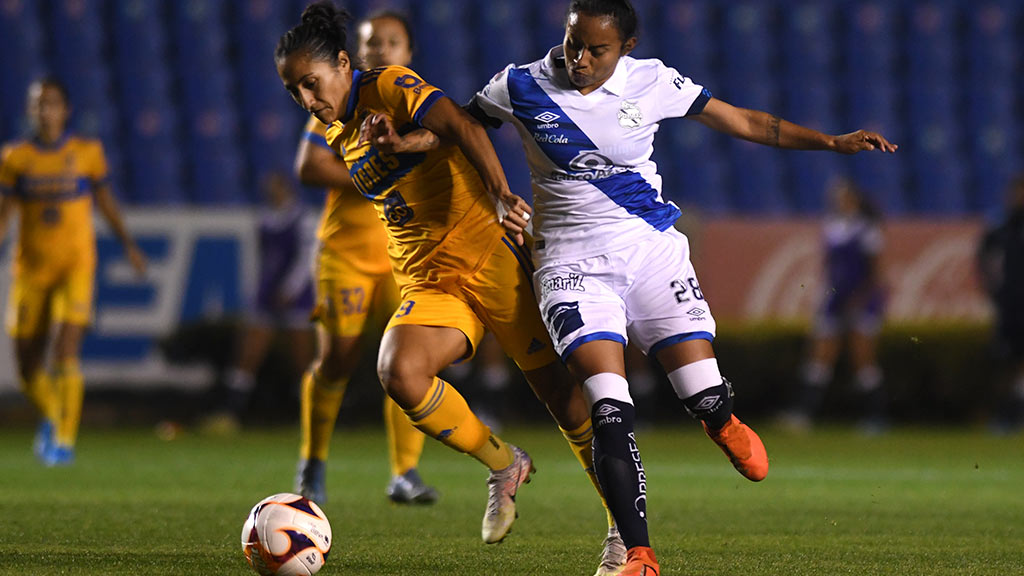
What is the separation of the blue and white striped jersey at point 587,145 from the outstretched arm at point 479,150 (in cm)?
11

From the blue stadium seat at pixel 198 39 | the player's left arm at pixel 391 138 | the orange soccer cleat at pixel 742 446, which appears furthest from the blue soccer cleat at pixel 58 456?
the blue stadium seat at pixel 198 39

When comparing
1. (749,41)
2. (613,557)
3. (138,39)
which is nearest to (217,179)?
(138,39)

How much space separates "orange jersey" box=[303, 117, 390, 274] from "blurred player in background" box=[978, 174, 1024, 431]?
776 centimetres

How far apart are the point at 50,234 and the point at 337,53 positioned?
4.88 metres

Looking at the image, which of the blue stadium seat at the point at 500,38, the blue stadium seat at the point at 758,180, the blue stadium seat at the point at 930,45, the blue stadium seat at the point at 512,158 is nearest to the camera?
the blue stadium seat at the point at 512,158

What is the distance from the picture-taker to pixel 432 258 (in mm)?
5086

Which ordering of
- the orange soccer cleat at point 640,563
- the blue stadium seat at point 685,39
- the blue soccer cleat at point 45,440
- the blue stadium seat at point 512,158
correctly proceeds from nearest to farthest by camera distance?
the orange soccer cleat at point 640,563
the blue soccer cleat at point 45,440
the blue stadium seat at point 512,158
the blue stadium seat at point 685,39

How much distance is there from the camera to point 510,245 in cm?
508

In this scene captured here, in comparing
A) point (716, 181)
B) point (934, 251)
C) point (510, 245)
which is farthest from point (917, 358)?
point (510, 245)

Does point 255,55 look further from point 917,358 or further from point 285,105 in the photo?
point 917,358

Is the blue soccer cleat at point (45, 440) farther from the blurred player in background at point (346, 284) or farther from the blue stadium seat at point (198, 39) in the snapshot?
the blue stadium seat at point (198, 39)

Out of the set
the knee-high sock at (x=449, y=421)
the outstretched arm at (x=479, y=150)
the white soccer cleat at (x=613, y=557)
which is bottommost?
the white soccer cleat at (x=613, y=557)

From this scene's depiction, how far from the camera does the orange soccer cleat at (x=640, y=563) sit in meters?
4.01

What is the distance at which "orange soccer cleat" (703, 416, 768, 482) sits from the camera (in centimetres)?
482
